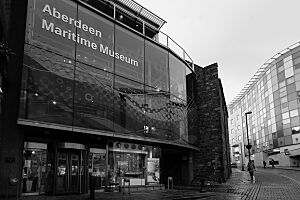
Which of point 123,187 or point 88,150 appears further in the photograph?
point 123,187

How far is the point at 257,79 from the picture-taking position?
2884 inches

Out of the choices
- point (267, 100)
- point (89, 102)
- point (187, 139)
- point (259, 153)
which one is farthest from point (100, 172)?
point (259, 153)

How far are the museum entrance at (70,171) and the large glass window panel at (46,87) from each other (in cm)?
247

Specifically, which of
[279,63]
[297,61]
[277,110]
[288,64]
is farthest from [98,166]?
[279,63]

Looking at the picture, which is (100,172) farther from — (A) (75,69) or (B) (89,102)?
(A) (75,69)

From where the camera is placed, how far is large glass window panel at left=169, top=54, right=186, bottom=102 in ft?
74.1

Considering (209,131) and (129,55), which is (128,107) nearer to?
(129,55)

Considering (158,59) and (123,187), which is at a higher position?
(158,59)

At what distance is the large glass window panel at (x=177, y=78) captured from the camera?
74.1ft

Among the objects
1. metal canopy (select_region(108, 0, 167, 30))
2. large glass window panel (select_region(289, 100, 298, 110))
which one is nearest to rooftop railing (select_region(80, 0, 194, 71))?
metal canopy (select_region(108, 0, 167, 30))

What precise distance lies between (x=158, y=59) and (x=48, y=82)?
926 centimetres

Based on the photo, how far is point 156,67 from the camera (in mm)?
21031

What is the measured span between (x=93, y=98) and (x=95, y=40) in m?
3.51

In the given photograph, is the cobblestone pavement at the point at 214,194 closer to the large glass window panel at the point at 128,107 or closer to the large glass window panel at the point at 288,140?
the large glass window panel at the point at 128,107
